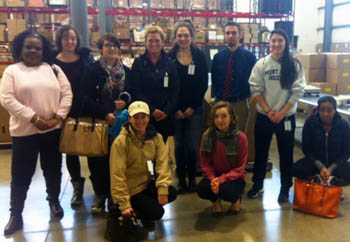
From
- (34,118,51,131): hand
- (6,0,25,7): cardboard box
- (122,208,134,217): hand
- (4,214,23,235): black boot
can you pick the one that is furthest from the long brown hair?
(6,0,25,7): cardboard box

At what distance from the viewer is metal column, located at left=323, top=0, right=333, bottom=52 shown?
11.9 m

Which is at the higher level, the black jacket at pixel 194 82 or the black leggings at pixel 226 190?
the black jacket at pixel 194 82

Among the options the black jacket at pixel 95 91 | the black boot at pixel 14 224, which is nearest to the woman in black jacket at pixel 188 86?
the black jacket at pixel 95 91

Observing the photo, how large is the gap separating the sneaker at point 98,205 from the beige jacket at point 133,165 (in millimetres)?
495

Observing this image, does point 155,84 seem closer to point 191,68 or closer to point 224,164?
point 191,68

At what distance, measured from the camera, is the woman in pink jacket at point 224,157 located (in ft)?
8.38

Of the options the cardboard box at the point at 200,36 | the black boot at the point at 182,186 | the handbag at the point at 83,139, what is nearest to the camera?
the handbag at the point at 83,139

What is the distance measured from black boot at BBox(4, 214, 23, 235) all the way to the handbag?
605mm

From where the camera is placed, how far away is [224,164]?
2621mm

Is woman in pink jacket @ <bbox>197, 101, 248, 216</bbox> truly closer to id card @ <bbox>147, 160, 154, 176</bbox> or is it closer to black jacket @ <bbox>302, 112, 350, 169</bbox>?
id card @ <bbox>147, 160, 154, 176</bbox>

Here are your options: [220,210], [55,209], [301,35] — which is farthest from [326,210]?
[301,35]

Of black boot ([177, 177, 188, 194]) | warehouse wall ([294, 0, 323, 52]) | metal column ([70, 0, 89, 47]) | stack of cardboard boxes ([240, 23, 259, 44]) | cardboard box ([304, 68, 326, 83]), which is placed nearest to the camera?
black boot ([177, 177, 188, 194])

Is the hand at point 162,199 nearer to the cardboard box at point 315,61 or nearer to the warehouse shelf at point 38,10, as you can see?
the warehouse shelf at point 38,10

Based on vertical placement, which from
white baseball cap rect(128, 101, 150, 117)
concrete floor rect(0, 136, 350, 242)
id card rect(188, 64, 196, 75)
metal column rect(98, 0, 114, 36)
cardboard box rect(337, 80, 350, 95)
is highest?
metal column rect(98, 0, 114, 36)
